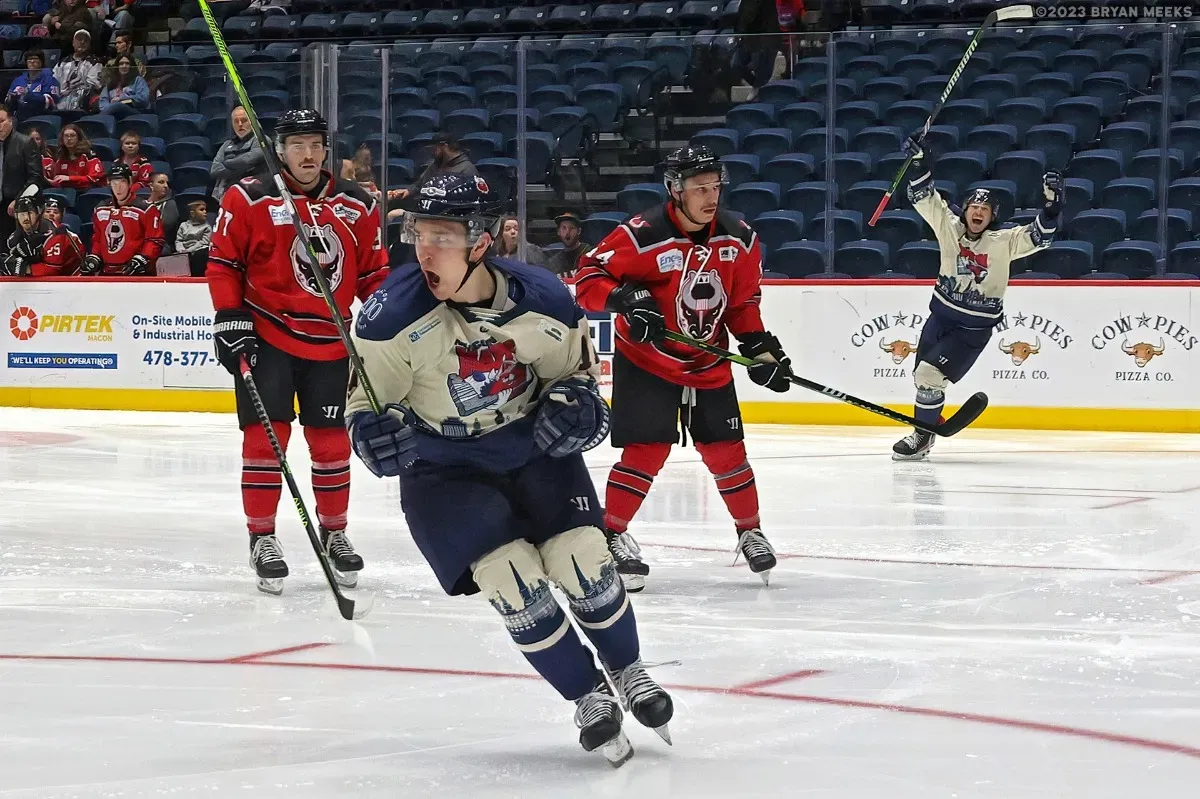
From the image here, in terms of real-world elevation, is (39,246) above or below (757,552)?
above

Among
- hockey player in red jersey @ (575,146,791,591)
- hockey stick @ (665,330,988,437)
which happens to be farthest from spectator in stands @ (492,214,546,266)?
hockey player in red jersey @ (575,146,791,591)

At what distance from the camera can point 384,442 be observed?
2.77 m

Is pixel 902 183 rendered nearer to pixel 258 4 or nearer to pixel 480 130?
pixel 480 130

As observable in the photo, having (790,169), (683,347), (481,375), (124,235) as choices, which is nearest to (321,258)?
(683,347)

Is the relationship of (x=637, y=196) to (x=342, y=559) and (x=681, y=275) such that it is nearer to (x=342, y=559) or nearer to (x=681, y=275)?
(x=681, y=275)

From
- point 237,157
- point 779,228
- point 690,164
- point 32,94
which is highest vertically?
point 32,94

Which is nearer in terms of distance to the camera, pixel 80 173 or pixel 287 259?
pixel 287 259

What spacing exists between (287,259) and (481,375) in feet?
6.32

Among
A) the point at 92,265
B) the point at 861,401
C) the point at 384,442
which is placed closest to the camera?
the point at 384,442

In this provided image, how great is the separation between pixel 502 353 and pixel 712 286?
1946 millimetres

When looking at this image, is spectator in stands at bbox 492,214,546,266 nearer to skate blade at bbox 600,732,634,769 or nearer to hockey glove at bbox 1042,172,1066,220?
hockey glove at bbox 1042,172,1066,220

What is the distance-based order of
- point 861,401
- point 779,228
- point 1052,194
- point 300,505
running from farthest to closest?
point 779,228
point 1052,194
point 861,401
point 300,505

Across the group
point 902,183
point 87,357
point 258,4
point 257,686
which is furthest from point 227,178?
point 257,686

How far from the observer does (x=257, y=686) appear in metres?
3.44
